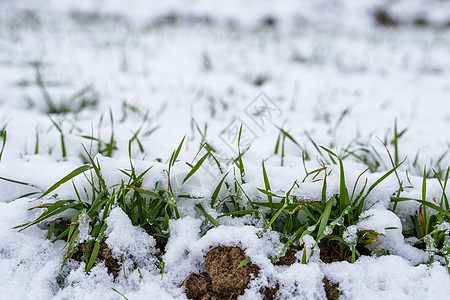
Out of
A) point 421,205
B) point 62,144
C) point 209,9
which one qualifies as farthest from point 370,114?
point 209,9

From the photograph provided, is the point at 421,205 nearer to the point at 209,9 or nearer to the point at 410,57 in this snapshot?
the point at 410,57

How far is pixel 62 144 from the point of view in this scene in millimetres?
1386

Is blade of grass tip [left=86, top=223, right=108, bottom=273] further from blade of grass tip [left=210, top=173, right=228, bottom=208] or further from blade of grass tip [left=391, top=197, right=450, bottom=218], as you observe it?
blade of grass tip [left=391, top=197, right=450, bottom=218]

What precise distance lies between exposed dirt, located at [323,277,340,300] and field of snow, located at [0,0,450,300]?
15 mm

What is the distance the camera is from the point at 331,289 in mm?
895

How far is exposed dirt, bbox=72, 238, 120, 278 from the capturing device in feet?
3.12

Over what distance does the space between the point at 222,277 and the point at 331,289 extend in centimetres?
31

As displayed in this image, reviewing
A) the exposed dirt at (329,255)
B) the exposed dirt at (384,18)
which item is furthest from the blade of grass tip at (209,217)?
the exposed dirt at (384,18)

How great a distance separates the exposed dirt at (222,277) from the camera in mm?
890

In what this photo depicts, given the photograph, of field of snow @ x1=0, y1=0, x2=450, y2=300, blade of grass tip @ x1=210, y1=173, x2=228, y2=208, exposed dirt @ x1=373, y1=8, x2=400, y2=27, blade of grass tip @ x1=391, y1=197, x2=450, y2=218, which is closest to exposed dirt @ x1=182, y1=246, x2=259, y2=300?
field of snow @ x1=0, y1=0, x2=450, y2=300

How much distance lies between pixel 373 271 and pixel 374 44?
5.44 m

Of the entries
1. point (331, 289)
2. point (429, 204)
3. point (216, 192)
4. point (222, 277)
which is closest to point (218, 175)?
point (216, 192)

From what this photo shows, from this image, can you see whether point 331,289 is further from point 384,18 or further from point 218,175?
point 384,18

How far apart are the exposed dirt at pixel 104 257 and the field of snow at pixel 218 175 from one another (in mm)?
16
